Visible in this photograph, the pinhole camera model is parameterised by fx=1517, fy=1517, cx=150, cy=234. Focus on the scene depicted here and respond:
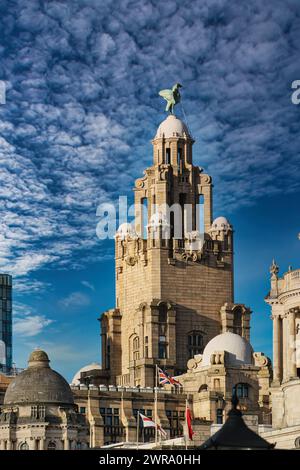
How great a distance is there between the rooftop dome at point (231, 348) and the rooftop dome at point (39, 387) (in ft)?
112

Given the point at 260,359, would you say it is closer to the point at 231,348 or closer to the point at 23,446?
the point at 231,348

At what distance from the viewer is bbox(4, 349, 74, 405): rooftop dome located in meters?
154

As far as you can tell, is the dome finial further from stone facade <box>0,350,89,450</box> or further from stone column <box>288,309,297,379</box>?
stone column <box>288,309,297,379</box>

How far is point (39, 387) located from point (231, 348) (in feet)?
130

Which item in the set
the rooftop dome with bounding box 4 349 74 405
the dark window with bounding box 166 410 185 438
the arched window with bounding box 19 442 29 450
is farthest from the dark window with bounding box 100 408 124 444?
the arched window with bounding box 19 442 29 450

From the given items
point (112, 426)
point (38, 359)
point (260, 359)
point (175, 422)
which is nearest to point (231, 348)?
point (260, 359)

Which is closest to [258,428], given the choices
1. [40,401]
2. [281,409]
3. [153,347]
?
[281,409]

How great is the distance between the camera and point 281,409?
145 m

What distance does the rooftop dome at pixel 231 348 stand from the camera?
187750 mm

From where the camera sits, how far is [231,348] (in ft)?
618
